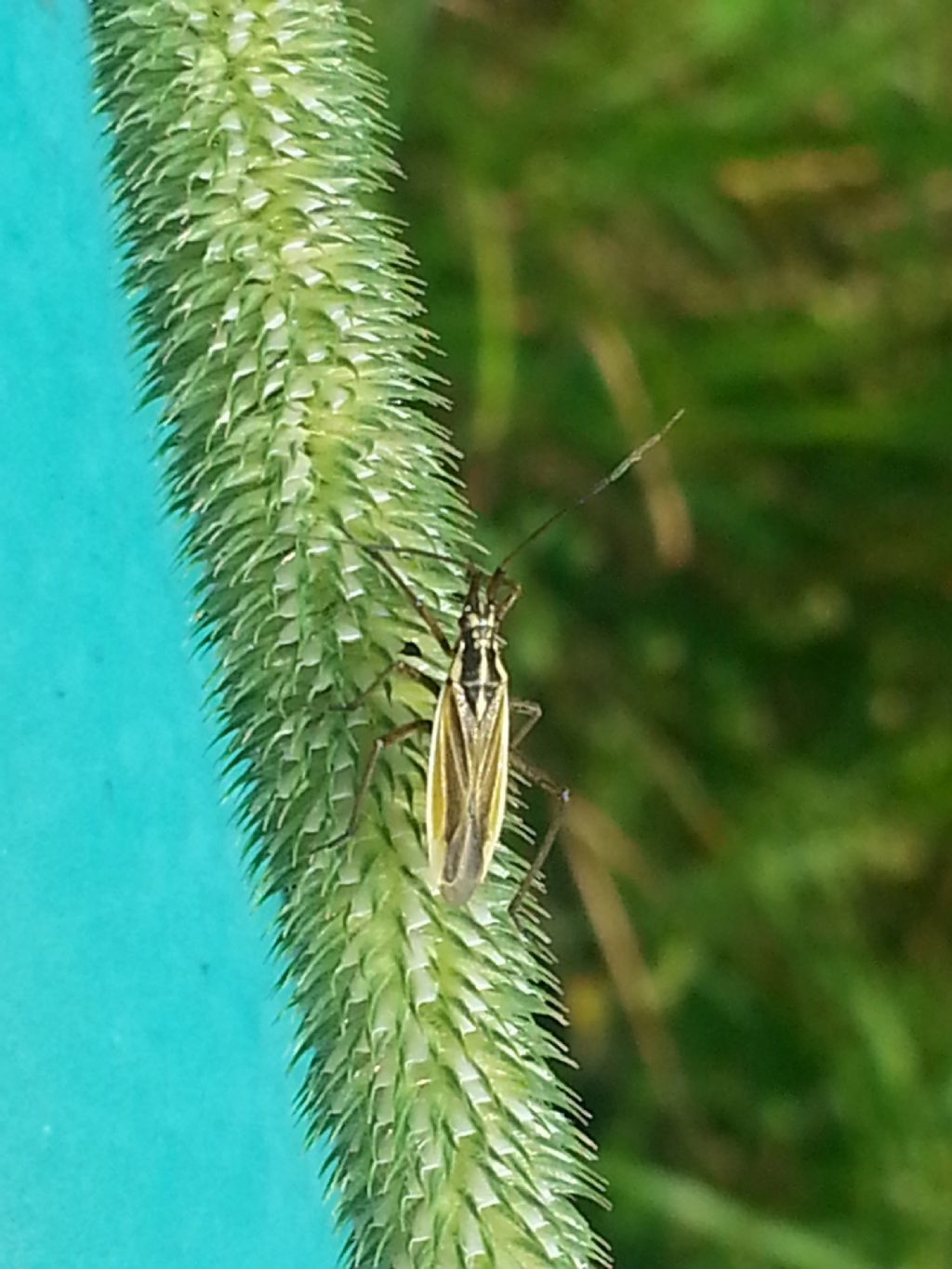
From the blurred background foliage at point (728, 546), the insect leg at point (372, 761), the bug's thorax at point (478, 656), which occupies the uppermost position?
the insect leg at point (372, 761)

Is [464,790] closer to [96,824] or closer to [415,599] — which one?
[415,599]

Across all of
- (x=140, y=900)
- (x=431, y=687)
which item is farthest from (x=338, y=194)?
(x=140, y=900)

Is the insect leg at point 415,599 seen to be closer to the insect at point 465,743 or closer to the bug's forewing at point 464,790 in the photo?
the insect at point 465,743

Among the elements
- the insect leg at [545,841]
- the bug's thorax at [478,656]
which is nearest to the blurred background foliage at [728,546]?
the insect leg at [545,841]

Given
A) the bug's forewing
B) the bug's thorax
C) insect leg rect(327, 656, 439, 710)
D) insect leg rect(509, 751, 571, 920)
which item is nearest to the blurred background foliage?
insect leg rect(509, 751, 571, 920)

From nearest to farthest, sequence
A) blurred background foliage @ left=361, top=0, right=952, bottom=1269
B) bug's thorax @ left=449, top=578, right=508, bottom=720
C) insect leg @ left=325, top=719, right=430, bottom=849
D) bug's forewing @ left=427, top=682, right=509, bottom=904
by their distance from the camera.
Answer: insect leg @ left=325, top=719, right=430, bottom=849 < bug's forewing @ left=427, top=682, right=509, bottom=904 < bug's thorax @ left=449, top=578, right=508, bottom=720 < blurred background foliage @ left=361, top=0, right=952, bottom=1269

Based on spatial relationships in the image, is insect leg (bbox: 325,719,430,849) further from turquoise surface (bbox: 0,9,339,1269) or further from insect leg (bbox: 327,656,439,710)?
turquoise surface (bbox: 0,9,339,1269)

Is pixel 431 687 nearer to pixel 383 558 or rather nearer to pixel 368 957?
pixel 383 558

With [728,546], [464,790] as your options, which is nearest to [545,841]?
[464,790]

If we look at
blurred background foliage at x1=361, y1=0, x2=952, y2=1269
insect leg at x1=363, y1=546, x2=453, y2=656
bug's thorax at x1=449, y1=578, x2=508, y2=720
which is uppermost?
insect leg at x1=363, y1=546, x2=453, y2=656
